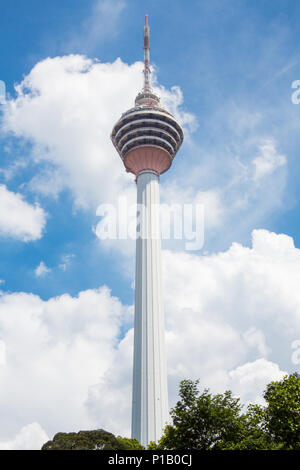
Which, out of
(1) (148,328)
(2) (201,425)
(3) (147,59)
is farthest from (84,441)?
(3) (147,59)

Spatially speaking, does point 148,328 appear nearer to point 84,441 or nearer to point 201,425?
point 84,441

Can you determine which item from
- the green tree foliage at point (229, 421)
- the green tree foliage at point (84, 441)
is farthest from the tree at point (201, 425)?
the green tree foliage at point (84, 441)

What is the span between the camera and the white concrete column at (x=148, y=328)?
63750mm

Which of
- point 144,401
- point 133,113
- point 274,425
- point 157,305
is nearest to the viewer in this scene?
point 274,425

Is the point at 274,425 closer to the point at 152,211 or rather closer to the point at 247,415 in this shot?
the point at 247,415

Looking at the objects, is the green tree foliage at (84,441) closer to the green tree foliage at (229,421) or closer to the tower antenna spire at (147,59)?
the green tree foliage at (229,421)

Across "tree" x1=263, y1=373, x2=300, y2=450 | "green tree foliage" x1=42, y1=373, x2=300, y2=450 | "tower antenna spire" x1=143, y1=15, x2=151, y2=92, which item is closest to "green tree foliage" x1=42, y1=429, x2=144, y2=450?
"green tree foliage" x1=42, y1=373, x2=300, y2=450

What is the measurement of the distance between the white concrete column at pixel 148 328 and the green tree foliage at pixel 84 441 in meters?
15.6

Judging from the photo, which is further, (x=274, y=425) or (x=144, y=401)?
(x=144, y=401)

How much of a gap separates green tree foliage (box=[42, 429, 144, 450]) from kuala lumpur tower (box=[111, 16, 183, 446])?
16.2m

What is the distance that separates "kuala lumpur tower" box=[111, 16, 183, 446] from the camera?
64.8 meters

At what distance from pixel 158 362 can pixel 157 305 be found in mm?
9616

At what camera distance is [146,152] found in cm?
8656
